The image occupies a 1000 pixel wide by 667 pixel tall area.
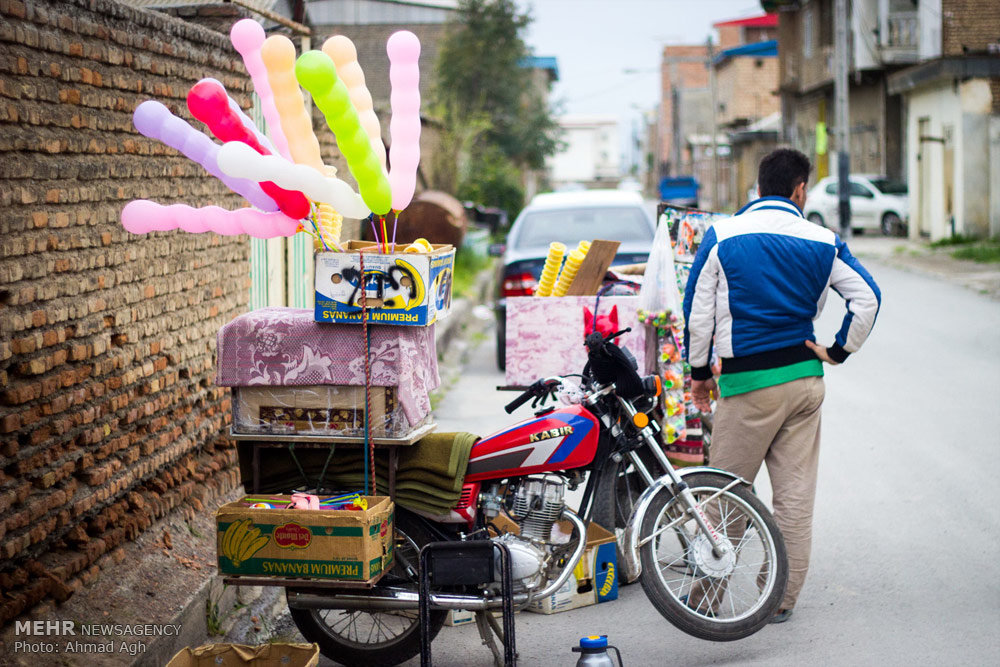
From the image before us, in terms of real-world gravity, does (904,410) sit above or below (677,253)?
below

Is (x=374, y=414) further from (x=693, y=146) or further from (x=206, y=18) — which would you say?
(x=693, y=146)

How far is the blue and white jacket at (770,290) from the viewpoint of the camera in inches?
203

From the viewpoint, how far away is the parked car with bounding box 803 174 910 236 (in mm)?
34125

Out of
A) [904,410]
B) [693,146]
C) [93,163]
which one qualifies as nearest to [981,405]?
[904,410]

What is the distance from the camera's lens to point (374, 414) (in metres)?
4.68

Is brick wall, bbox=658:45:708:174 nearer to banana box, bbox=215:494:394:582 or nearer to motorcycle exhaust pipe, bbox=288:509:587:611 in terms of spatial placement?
motorcycle exhaust pipe, bbox=288:509:587:611

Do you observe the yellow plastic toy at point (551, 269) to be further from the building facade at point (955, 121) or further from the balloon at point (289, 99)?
the building facade at point (955, 121)

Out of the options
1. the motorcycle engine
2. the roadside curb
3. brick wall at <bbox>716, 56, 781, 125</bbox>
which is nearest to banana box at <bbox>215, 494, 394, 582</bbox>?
the motorcycle engine

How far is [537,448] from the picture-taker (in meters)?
4.75

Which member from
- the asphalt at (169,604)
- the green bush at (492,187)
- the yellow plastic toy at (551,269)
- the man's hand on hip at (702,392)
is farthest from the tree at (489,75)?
the man's hand on hip at (702,392)

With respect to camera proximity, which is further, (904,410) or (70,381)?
(904,410)

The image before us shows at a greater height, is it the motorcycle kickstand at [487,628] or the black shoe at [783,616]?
the motorcycle kickstand at [487,628]

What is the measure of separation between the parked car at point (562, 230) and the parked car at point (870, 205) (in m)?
22.5

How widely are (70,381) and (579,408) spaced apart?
2173mm
